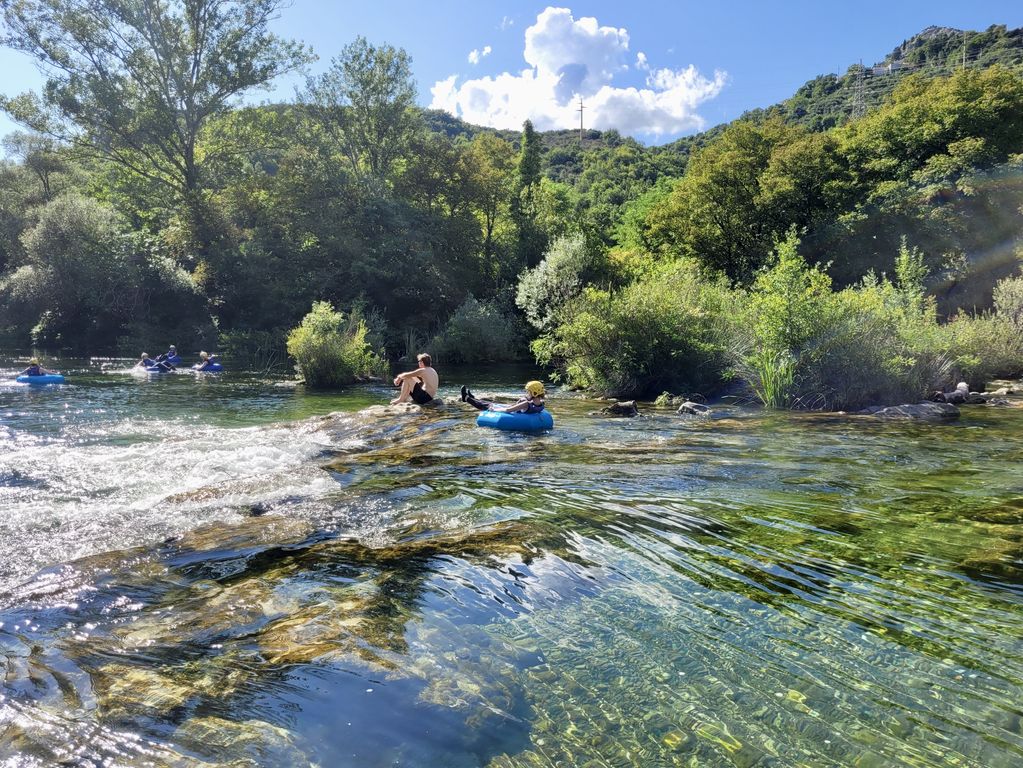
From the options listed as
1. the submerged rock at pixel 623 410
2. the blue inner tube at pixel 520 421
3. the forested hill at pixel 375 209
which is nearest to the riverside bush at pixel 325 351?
the forested hill at pixel 375 209

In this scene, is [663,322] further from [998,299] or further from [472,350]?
[472,350]

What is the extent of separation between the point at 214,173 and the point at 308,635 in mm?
39629

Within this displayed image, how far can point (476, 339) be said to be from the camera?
30781 millimetres

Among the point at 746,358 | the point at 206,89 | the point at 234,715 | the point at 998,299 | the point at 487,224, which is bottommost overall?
the point at 234,715

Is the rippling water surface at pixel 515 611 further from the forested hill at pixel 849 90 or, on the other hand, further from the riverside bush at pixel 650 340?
the forested hill at pixel 849 90

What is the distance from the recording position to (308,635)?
4547 mm

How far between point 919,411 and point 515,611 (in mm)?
12890

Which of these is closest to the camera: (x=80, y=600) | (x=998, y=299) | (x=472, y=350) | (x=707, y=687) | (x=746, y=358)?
(x=707, y=687)

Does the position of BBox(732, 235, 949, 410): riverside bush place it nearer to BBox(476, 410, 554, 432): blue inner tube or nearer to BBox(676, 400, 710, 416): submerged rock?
BBox(676, 400, 710, 416): submerged rock

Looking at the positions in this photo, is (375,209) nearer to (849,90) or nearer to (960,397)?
(960,397)

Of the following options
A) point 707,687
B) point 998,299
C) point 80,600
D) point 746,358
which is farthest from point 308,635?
point 998,299

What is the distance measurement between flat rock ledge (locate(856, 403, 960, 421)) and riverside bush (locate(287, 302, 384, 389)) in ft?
51.3

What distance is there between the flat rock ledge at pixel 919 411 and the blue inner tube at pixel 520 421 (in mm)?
7498

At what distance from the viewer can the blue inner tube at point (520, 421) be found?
12.9 meters
